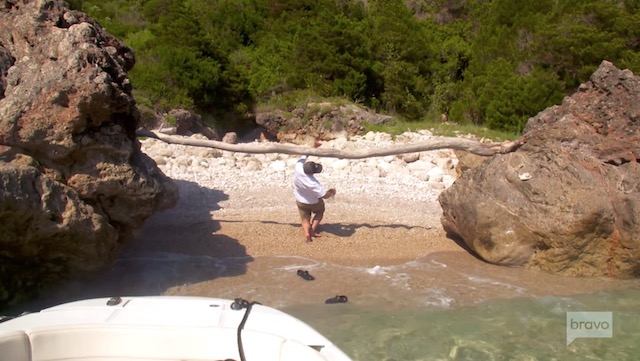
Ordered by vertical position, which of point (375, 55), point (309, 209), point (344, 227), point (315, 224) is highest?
point (375, 55)

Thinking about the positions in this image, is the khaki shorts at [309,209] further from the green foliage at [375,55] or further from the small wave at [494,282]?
the green foliage at [375,55]

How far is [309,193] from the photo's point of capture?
27.8 ft

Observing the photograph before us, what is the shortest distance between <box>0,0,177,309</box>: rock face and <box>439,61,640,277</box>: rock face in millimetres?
4150

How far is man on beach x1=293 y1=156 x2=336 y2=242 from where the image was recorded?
8.41 metres

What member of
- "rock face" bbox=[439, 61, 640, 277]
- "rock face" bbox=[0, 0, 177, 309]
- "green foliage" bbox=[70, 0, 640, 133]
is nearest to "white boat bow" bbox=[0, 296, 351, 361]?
"rock face" bbox=[0, 0, 177, 309]

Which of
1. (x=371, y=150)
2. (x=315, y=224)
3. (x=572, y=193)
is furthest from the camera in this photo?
(x=371, y=150)

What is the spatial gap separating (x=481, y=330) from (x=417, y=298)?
2.92 feet

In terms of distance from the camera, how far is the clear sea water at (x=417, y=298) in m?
6.24

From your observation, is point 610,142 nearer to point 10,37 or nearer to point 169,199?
point 169,199

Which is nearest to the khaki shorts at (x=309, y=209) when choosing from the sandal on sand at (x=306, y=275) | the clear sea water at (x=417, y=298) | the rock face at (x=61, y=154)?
the clear sea water at (x=417, y=298)

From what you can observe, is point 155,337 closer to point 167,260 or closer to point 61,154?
point 61,154

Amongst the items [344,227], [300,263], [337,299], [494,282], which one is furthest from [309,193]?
[494,282]

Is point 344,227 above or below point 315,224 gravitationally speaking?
below

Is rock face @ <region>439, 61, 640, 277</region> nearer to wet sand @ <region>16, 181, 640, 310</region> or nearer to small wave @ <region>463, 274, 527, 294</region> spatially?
wet sand @ <region>16, 181, 640, 310</region>
